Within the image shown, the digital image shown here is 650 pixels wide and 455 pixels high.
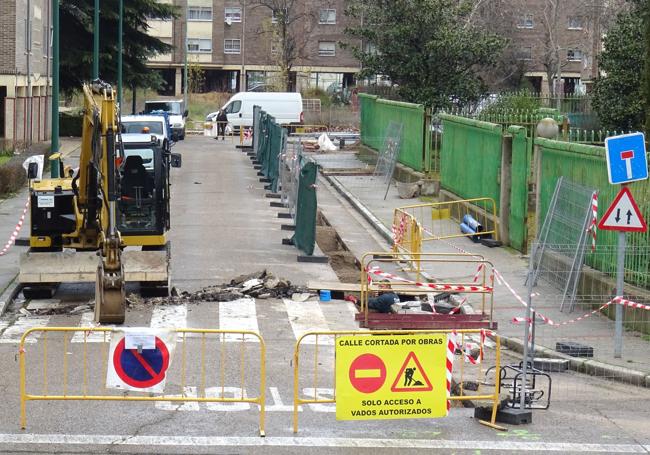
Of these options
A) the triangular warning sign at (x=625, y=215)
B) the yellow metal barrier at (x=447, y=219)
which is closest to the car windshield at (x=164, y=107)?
the yellow metal barrier at (x=447, y=219)

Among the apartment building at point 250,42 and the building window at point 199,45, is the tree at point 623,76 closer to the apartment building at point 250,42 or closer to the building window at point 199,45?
the apartment building at point 250,42

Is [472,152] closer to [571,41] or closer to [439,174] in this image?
[439,174]

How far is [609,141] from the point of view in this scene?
14469 millimetres

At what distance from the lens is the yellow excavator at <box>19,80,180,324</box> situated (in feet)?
52.2

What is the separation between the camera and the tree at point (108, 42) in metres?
57.6

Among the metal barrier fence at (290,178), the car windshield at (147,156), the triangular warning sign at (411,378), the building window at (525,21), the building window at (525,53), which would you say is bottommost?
the triangular warning sign at (411,378)

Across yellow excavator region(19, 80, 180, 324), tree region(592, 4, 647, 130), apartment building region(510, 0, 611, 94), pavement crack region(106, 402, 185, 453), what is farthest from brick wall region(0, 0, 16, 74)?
pavement crack region(106, 402, 185, 453)

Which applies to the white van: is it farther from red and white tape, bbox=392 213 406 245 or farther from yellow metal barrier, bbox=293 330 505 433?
yellow metal barrier, bbox=293 330 505 433

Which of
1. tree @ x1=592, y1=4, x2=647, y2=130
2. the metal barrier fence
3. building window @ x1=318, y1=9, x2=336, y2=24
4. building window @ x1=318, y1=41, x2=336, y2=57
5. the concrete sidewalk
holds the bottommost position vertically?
the concrete sidewalk

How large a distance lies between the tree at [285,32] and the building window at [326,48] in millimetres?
1459

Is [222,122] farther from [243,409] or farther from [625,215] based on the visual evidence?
[243,409]

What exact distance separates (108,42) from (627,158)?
160ft

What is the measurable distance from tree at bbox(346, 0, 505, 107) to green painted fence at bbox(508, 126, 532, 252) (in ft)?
64.9

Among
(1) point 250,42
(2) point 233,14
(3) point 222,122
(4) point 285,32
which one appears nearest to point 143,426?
(3) point 222,122
